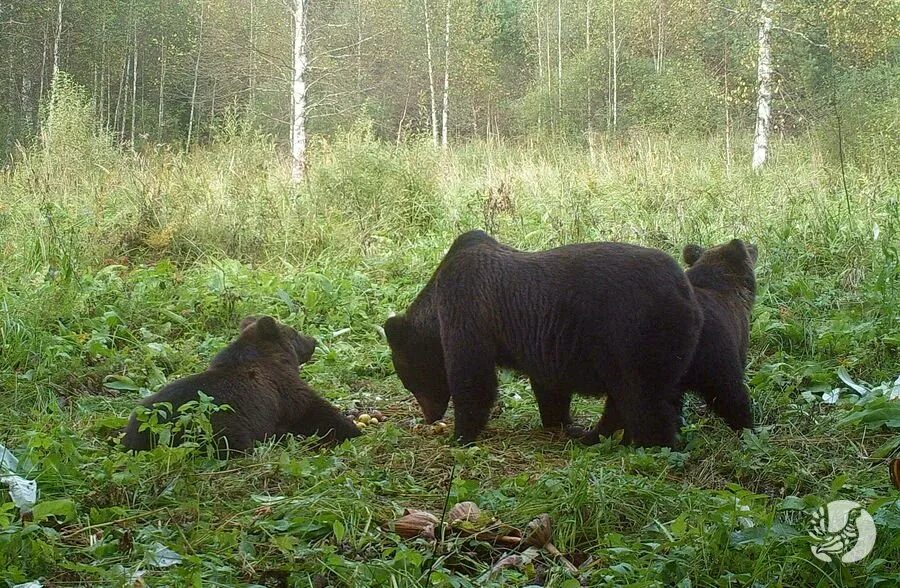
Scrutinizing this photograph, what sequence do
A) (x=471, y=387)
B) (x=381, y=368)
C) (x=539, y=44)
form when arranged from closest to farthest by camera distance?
(x=471, y=387), (x=381, y=368), (x=539, y=44)

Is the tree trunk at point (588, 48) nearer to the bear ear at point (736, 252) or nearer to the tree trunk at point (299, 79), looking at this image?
the tree trunk at point (299, 79)

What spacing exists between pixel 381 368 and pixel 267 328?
6.11 feet

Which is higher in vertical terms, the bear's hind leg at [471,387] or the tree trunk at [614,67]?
the tree trunk at [614,67]

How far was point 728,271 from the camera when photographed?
6.36 m

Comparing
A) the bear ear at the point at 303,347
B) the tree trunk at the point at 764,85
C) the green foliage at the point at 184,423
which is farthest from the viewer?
the tree trunk at the point at 764,85

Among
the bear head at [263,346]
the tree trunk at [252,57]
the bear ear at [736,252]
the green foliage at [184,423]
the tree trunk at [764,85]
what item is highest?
the tree trunk at [252,57]

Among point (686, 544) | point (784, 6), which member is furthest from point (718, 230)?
point (784, 6)

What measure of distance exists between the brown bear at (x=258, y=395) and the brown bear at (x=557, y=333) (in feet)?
2.65

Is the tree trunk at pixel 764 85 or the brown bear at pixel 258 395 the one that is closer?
the brown bear at pixel 258 395

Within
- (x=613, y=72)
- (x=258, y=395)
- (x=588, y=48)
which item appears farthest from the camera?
(x=588, y=48)

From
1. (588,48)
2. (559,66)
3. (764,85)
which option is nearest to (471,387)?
(764,85)

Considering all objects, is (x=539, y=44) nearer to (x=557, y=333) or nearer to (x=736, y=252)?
(x=736, y=252)

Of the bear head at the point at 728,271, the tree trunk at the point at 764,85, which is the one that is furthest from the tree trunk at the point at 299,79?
the bear head at the point at 728,271

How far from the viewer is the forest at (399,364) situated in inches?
134
